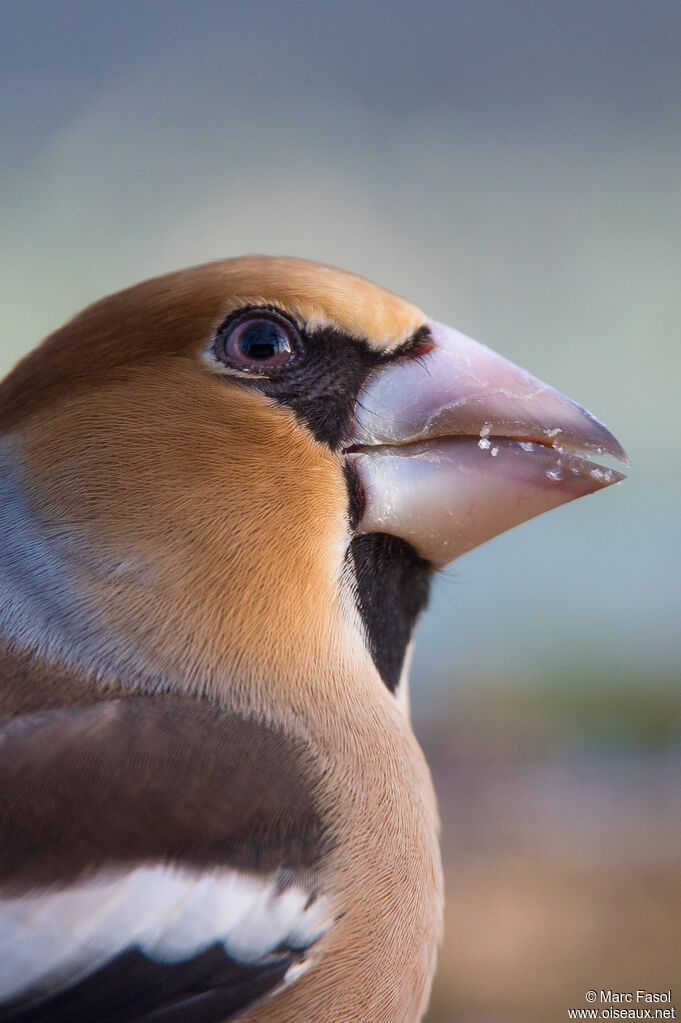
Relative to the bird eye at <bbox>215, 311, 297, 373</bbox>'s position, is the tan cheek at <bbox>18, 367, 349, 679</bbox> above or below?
below

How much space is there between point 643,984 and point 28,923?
253 centimetres

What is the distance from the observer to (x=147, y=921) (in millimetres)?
917

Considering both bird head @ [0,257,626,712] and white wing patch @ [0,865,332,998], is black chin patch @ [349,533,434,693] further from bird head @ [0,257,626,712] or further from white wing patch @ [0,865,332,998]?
white wing patch @ [0,865,332,998]

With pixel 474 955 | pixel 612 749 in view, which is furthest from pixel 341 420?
pixel 612 749

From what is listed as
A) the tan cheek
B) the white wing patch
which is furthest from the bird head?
the white wing patch

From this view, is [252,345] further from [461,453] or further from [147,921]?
[147,921]

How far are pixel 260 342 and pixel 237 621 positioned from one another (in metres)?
0.28

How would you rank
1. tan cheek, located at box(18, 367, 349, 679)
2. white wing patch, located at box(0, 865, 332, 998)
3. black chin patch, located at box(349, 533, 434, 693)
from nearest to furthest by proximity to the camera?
white wing patch, located at box(0, 865, 332, 998)
tan cheek, located at box(18, 367, 349, 679)
black chin patch, located at box(349, 533, 434, 693)

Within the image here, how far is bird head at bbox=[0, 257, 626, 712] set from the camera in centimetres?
106

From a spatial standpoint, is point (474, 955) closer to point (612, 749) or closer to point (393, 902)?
point (612, 749)

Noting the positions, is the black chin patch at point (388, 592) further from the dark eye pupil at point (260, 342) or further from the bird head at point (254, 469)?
the dark eye pupil at point (260, 342)

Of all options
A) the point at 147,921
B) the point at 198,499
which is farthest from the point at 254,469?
the point at 147,921

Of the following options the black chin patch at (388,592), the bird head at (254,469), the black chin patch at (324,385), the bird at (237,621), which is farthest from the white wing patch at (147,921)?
the black chin patch at (324,385)

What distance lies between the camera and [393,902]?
104cm
